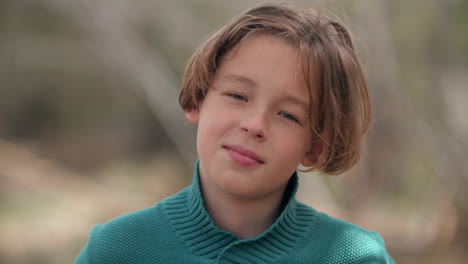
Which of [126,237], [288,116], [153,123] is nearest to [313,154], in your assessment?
[288,116]

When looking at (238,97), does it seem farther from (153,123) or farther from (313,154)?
(153,123)

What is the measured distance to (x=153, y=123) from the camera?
5887 millimetres

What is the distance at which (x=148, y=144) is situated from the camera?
5848 mm

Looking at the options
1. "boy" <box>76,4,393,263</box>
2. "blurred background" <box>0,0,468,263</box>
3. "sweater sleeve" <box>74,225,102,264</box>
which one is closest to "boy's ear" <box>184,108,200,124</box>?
"boy" <box>76,4,393,263</box>

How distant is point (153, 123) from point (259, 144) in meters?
4.75

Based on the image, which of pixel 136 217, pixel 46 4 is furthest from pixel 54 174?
pixel 136 217

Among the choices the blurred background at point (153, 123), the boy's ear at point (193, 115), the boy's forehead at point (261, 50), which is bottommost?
the blurred background at point (153, 123)

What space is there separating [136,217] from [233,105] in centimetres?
36

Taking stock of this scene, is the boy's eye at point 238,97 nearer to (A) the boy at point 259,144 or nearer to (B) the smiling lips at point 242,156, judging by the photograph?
(A) the boy at point 259,144

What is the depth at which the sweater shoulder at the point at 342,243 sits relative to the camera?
137cm

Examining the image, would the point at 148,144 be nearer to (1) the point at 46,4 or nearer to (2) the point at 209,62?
(1) the point at 46,4

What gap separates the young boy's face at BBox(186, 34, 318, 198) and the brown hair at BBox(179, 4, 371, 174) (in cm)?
3

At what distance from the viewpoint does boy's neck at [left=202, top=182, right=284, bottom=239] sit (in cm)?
132

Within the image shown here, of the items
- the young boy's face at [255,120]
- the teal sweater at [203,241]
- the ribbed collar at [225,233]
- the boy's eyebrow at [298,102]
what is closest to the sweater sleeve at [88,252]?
the teal sweater at [203,241]
